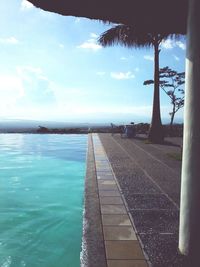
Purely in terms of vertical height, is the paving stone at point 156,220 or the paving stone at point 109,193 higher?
the paving stone at point 109,193

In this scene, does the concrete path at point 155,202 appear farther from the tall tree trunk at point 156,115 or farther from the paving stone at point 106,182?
the tall tree trunk at point 156,115

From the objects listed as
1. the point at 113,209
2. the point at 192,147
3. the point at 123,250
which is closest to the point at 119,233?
the point at 123,250

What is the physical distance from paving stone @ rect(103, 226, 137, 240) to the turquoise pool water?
1036 mm

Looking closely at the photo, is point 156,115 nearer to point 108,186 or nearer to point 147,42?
point 147,42

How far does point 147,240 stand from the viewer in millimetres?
3676

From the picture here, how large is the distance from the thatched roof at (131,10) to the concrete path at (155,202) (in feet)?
8.27

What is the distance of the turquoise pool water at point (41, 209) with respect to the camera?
17.0ft

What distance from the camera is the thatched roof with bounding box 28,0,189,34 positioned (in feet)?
10.4

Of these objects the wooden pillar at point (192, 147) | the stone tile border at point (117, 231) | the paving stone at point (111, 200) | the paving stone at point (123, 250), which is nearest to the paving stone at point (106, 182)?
the stone tile border at point (117, 231)

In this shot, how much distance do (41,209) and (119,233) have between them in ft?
15.0

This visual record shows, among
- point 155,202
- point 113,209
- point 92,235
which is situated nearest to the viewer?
point 92,235

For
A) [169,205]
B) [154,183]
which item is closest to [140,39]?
[154,183]

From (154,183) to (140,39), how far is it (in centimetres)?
1228

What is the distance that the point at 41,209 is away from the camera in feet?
26.5
